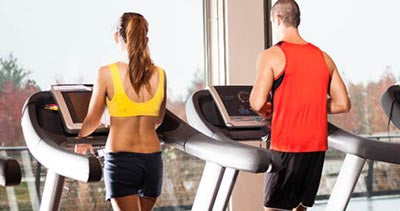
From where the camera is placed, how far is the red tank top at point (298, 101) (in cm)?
375

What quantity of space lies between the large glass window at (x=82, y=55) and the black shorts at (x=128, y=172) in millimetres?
1505

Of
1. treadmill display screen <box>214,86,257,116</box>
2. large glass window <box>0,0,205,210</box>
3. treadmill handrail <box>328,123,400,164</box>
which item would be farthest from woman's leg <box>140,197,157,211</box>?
large glass window <box>0,0,205,210</box>

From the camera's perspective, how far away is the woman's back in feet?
11.5

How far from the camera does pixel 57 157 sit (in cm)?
336

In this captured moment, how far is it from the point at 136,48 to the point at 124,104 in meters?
0.26

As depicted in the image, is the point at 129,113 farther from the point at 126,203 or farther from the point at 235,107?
the point at 235,107

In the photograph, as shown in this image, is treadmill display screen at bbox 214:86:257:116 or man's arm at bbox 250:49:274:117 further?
treadmill display screen at bbox 214:86:257:116

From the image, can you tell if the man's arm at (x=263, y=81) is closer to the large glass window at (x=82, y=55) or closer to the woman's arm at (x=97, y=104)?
the woman's arm at (x=97, y=104)

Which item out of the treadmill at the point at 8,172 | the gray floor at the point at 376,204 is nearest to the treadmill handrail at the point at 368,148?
the gray floor at the point at 376,204

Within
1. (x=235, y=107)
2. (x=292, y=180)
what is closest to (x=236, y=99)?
(x=235, y=107)

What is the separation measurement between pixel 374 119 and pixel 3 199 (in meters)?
2.96

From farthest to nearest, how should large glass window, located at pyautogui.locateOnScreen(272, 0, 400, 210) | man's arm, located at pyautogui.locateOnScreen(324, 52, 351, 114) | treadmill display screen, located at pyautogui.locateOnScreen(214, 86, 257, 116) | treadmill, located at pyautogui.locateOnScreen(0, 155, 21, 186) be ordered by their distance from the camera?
1. large glass window, located at pyautogui.locateOnScreen(272, 0, 400, 210)
2. treadmill display screen, located at pyautogui.locateOnScreen(214, 86, 257, 116)
3. man's arm, located at pyautogui.locateOnScreen(324, 52, 351, 114)
4. treadmill, located at pyautogui.locateOnScreen(0, 155, 21, 186)

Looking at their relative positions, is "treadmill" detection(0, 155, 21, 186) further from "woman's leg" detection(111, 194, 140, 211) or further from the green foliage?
the green foliage

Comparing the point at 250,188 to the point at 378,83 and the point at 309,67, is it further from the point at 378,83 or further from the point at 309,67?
the point at 309,67
